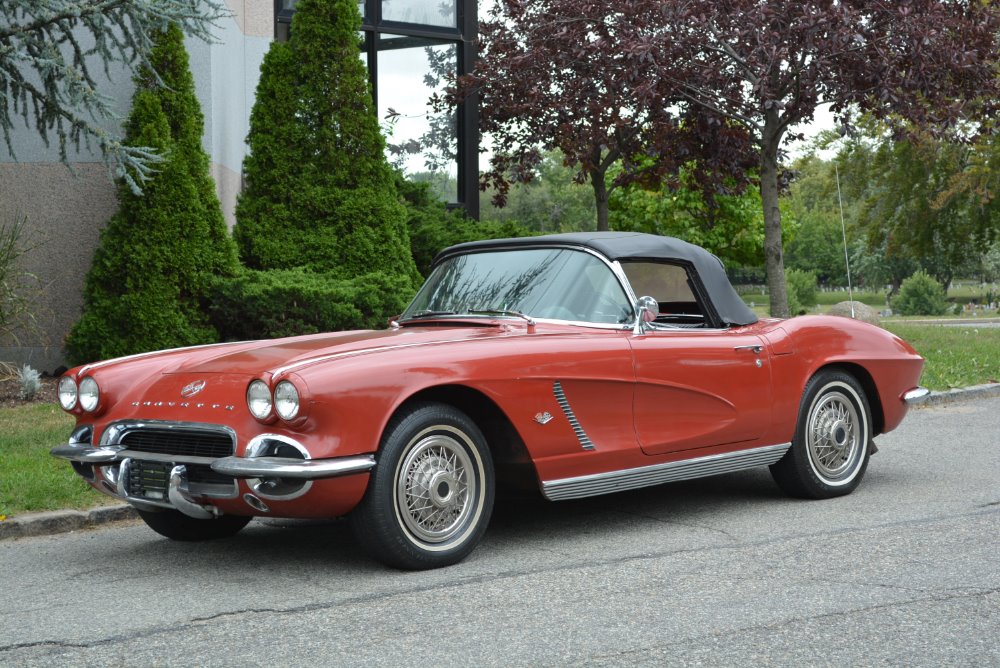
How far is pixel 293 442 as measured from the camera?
4.44 m

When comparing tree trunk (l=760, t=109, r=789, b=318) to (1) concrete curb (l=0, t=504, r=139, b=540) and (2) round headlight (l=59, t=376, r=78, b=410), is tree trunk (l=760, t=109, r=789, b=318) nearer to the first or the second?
(1) concrete curb (l=0, t=504, r=139, b=540)

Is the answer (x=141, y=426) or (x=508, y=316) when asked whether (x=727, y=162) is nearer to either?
(x=508, y=316)

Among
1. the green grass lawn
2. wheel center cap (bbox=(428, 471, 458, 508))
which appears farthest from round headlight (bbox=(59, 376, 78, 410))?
wheel center cap (bbox=(428, 471, 458, 508))

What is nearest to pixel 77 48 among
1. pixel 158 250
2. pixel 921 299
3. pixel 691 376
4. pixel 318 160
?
pixel 158 250

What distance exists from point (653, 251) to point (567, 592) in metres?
2.31

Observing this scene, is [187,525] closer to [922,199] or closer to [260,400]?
[260,400]

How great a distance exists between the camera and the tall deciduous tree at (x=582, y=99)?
14656 millimetres

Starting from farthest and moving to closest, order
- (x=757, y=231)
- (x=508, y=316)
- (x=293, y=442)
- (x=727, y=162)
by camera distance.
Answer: (x=757, y=231) < (x=727, y=162) < (x=508, y=316) < (x=293, y=442)

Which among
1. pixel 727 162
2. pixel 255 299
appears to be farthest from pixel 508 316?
pixel 727 162

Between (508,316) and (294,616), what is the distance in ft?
6.60

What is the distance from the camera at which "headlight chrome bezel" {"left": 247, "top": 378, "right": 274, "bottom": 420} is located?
177 inches

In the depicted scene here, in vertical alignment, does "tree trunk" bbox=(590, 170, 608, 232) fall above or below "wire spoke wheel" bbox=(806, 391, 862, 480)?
above

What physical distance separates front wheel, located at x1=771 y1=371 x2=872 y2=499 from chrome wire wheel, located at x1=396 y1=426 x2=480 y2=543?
2206mm

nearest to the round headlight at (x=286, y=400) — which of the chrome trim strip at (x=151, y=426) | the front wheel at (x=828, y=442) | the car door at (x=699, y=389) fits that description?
the chrome trim strip at (x=151, y=426)
